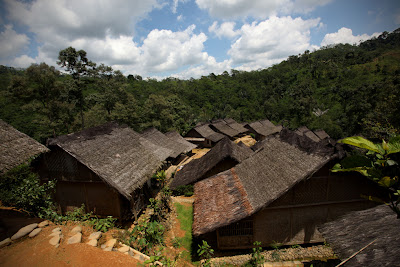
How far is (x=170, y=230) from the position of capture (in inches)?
371

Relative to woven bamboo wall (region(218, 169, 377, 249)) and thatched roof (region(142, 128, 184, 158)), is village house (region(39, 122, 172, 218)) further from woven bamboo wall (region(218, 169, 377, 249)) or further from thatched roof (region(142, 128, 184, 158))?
thatched roof (region(142, 128, 184, 158))

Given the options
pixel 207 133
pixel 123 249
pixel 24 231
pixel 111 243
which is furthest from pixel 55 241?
pixel 207 133

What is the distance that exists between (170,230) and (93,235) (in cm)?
454

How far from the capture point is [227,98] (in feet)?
229

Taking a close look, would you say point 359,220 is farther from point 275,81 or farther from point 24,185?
point 275,81

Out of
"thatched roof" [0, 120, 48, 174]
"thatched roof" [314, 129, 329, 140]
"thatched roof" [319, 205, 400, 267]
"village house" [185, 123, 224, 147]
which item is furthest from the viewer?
"thatched roof" [314, 129, 329, 140]

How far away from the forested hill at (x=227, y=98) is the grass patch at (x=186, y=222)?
12870mm

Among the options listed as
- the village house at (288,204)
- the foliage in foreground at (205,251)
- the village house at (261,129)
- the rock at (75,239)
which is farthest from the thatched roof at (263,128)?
the rock at (75,239)

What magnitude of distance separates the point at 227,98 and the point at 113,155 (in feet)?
206

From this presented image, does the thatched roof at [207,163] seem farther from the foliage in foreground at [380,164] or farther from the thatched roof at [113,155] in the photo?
the foliage in foreground at [380,164]

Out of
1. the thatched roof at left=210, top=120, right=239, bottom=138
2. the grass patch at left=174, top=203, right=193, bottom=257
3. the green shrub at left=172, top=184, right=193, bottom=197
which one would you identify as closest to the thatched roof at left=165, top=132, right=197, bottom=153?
the green shrub at left=172, top=184, right=193, bottom=197

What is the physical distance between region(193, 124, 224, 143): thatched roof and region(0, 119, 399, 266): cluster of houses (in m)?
22.9

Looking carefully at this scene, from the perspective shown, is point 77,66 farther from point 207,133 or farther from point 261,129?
point 261,129

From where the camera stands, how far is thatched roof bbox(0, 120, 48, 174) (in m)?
6.44
